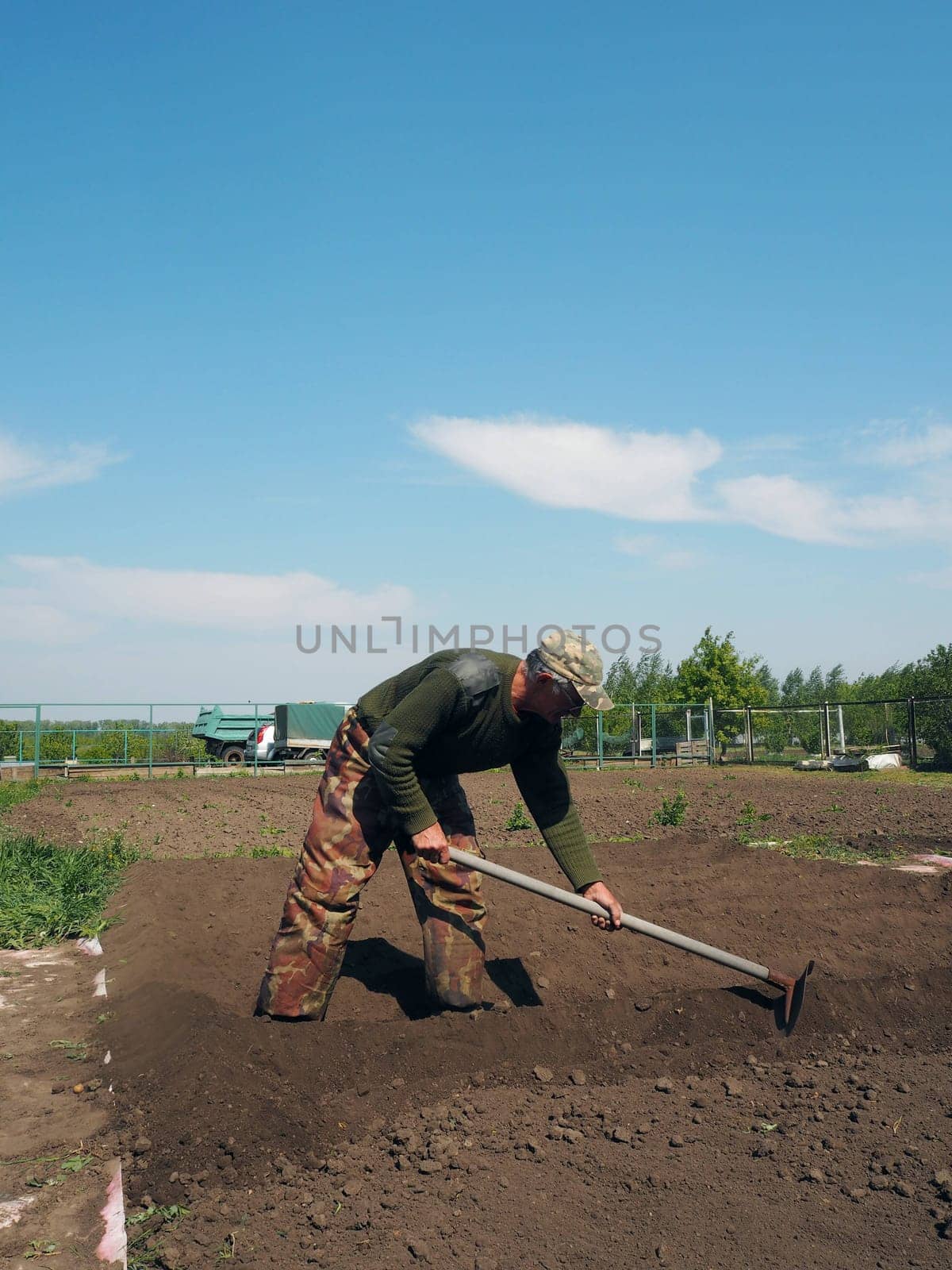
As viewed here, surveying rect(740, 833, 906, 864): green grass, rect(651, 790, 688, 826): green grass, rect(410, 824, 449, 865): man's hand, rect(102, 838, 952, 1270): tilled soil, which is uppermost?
rect(410, 824, 449, 865): man's hand

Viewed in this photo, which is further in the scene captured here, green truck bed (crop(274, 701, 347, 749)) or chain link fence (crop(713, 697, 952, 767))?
green truck bed (crop(274, 701, 347, 749))

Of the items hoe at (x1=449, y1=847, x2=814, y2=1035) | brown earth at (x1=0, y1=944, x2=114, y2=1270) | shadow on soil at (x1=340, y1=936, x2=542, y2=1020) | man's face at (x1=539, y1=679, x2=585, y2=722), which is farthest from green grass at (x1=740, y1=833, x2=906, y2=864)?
brown earth at (x1=0, y1=944, x2=114, y2=1270)

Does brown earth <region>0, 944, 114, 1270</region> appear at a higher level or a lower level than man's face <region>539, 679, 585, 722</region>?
lower

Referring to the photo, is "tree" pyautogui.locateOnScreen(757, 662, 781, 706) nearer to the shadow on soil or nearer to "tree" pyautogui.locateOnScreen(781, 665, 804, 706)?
"tree" pyautogui.locateOnScreen(781, 665, 804, 706)

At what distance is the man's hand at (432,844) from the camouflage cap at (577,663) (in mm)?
773

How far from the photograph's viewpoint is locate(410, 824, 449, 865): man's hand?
3730mm

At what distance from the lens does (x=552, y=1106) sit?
3516 mm

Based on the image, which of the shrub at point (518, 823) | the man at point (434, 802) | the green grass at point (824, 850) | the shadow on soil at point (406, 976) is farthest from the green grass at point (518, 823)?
the man at point (434, 802)

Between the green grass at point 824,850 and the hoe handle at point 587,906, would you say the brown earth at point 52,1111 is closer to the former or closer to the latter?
the hoe handle at point 587,906

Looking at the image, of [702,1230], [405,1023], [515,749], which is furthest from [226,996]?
[702,1230]

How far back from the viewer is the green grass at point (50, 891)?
6281 millimetres

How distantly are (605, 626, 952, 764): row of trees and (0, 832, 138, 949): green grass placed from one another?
21.4 metres

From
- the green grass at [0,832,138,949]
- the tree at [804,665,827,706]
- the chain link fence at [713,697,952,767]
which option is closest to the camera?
the green grass at [0,832,138,949]

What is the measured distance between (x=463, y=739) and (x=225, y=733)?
95.1ft
